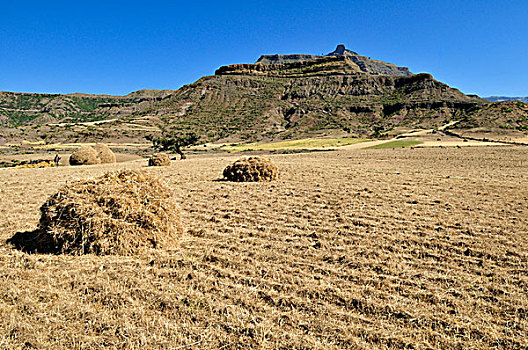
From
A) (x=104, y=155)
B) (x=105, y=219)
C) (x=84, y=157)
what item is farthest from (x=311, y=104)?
(x=105, y=219)

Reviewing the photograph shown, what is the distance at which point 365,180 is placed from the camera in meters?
13.9

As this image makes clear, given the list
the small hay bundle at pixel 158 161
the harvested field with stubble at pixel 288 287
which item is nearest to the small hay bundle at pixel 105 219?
the harvested field with stubble at pixel 288 287

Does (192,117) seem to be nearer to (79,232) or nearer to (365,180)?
(365,180)

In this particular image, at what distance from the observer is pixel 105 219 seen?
5.21m

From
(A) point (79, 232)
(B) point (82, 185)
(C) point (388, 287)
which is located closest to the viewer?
(C) point (388, 287)

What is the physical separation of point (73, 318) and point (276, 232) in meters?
3.96

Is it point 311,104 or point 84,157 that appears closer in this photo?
point 84,157

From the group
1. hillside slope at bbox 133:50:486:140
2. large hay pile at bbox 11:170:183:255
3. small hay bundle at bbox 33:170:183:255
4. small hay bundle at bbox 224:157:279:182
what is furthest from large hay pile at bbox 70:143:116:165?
hillside slope at bbox 133:50:486:140

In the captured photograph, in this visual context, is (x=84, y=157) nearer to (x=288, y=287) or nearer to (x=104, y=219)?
(x=104, y=219)

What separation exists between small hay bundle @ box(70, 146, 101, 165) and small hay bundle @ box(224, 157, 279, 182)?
20.7m

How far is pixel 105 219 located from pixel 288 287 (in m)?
3.25

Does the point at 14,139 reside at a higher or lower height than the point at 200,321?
higher

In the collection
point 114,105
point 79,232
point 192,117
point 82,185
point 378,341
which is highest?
point 114,105

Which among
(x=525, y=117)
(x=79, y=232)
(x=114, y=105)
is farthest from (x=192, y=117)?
(x=114, y=105)
